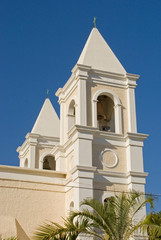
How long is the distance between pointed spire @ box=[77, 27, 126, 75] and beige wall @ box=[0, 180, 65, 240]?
639 centimetres

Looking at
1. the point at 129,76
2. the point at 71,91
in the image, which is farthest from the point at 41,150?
the point at 129,76

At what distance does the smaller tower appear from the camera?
29.3m

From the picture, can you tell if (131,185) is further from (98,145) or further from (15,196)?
(15,196)

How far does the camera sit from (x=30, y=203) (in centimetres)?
2106

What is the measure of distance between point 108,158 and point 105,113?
3735 mm

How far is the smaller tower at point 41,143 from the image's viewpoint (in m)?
29.3

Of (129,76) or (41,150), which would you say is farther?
(41,150)

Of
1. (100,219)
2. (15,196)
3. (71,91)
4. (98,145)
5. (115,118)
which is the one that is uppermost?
(71,91)

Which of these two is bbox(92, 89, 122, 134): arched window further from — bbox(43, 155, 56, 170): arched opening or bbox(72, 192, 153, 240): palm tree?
bbox(43, 155, 56, 170): arched opening

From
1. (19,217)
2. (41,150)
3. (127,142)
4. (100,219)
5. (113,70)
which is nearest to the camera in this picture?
(100,219)

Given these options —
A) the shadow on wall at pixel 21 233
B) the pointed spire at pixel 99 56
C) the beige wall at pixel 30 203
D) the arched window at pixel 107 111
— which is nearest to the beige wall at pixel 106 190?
the beige wall at pixel 30 203

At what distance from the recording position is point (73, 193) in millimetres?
20797

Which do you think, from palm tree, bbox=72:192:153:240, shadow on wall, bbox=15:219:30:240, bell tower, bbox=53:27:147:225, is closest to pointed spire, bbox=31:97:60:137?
bell tower, bbox=53:27:147:225

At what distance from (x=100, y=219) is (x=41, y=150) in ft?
45.5
